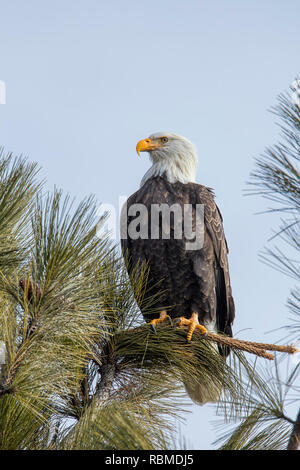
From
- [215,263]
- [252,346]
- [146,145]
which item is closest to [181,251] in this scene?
[215,263]

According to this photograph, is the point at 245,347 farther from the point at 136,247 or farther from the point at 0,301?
the point at 136,247

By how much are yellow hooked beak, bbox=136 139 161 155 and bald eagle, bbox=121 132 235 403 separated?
0.36m

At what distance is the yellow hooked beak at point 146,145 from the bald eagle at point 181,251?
1.19 feet

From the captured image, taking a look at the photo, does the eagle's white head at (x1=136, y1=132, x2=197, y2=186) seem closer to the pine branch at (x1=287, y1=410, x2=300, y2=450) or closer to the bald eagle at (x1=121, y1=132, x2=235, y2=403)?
the bald eagle at (x1=121, y1=132, x2=235, y2=403)

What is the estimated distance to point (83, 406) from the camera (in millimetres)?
2711

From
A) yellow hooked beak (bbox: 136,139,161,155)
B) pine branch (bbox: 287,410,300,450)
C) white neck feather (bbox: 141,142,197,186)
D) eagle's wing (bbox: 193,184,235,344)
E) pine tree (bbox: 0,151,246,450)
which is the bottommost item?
pine branch (bbox: 287,410,300,450)

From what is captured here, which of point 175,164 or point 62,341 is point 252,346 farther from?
point 175,164

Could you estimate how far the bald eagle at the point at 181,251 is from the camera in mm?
3994

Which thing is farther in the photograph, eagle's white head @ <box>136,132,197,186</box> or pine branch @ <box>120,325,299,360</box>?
eagle's white head @ <box>136,132,197,186</box>

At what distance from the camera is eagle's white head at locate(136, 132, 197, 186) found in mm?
4527

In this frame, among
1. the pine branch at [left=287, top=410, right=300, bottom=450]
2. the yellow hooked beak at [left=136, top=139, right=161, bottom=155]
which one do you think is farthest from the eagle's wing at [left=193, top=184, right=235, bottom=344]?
the pine branch at [left=287, top=410, right=300, bottom=450]

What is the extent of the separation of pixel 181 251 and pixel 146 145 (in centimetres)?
113

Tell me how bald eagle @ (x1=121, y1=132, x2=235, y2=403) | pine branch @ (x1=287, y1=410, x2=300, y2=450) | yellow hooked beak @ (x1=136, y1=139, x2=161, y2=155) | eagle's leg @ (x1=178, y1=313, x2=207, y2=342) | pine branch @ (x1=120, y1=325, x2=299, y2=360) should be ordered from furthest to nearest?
yellow hooked beak @ (x1=136, y1=139, x2=161, y2=155), bald eagle @ (x1=121, y1=132, x2=235, y2=403), eagle's leg @ (x1=178, y1=313, x2=207, y2=342), pine branch @ (x1=120, y1=325, x2=299, y2=360), pine branch @ (x1=287, y1=410, x2=300, y2=450)
